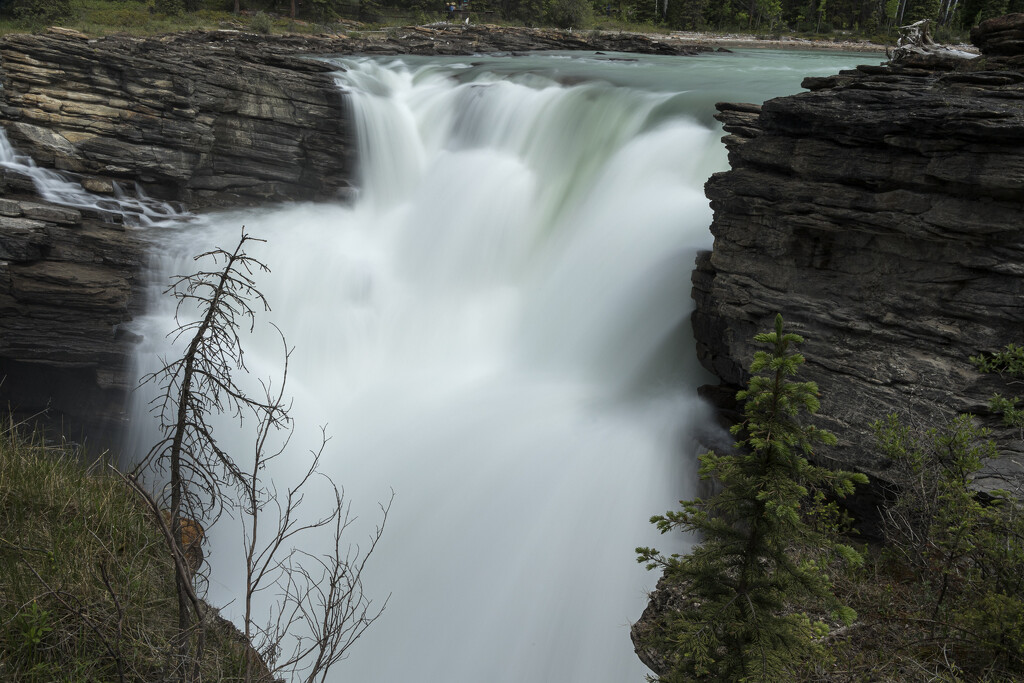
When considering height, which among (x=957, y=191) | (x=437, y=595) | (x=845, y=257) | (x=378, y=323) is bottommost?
(x=437, y=595)

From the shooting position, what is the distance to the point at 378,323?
12133mm

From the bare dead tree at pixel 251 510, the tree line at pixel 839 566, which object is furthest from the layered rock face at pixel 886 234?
the bare dead tree at pixel 251 510

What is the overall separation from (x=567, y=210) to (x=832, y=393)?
6.26 m

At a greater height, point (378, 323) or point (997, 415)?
point (997, 415)

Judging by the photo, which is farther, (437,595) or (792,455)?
(437,595)

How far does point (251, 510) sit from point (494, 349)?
21.5 ft

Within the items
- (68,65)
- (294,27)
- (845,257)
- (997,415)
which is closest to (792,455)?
(997,415)

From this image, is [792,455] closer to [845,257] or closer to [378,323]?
[845,257]

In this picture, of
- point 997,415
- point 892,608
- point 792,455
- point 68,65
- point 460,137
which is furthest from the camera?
point 460,137

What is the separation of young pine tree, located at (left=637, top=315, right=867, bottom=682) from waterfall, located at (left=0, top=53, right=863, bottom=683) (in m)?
3.30

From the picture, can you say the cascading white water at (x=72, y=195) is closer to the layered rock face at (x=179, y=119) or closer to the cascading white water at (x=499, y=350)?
the layered rock face at (x=179, y=119)

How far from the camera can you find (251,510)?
5.54 metres

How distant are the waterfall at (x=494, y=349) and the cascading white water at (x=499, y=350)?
31mm

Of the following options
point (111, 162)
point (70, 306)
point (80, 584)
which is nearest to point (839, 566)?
point (80, 584)
